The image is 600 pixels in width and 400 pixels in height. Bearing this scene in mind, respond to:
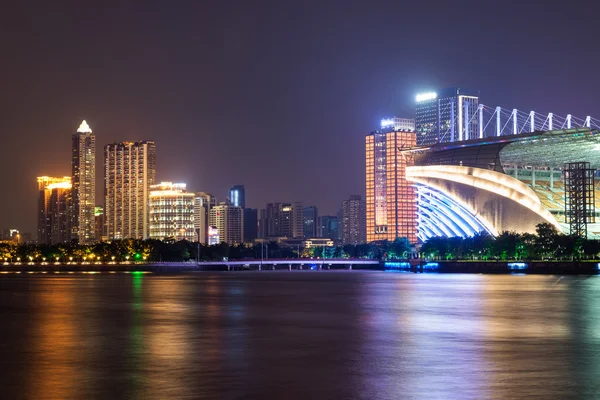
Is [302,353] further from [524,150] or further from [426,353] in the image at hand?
[524,150]

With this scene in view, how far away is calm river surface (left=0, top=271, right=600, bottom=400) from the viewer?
18.8 metres

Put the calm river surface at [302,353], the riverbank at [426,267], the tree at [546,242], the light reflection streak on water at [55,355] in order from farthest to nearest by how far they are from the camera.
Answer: the tree at [546,242], the riverbank at [426,267], the light reflection streak on water at [55,355], the calm river surface at [302,353]

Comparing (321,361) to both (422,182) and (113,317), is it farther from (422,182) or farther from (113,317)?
(422,182)

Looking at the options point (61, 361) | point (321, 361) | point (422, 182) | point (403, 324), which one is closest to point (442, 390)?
point (321, 361)

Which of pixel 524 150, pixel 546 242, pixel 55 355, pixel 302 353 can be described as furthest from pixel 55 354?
pixel 524 150

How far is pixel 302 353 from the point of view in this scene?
83.4 feet

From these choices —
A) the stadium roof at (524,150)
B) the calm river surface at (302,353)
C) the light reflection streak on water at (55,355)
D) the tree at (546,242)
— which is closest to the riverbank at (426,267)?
the tree at (546,242)

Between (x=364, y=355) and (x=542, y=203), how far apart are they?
470 feet

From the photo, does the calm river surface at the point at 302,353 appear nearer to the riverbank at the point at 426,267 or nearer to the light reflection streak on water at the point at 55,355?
the light reflection streak on water at the point at 55,355

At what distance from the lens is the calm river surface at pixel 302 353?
18.8 meters

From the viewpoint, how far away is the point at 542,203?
162m

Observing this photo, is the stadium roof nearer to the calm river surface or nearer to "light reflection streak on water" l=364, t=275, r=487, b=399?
the calm river surface

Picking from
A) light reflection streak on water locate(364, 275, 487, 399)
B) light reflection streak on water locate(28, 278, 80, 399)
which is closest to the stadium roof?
light reflection streak on water locate(364, 275, 487, 399)

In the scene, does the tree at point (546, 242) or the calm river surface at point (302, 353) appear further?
the tree at point (546, 242)
